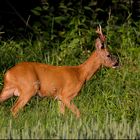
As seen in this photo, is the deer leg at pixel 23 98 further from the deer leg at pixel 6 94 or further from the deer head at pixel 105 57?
the deer head at pixel 105 57

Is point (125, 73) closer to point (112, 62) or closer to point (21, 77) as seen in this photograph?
point (112, 62)

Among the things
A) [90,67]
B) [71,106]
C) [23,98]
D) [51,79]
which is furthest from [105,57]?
[23,98]

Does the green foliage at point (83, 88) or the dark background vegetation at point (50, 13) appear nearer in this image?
the green foliage at point (83, 88)

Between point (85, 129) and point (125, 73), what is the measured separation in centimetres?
403

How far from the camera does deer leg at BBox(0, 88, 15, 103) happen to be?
11.0m

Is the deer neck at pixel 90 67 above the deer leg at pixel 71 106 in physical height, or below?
above

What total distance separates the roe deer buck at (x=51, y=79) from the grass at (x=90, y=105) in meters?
0.14

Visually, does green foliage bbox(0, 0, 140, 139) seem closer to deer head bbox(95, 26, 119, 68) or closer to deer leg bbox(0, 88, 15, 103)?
deer leg bbox(0, 88, 15, 103)

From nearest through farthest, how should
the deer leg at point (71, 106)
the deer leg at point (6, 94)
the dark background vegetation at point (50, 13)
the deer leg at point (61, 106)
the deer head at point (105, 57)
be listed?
the deer leg at point (71, 106)
the deer leg at point (61, 106)
the deer leg at point (6, 94)
the deer head at point (105, 57)
the dark background vegetation at point (50, 13)

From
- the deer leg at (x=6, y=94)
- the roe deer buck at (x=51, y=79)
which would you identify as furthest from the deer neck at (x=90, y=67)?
the deer leg at (x=6, y=94)

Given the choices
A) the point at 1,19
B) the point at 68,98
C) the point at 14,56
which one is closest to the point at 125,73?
the point at 68,98

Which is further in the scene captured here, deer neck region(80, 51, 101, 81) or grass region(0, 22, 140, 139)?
deer neck region(80, 51, 101, 81)

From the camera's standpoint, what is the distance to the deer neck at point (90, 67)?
37.6 ft

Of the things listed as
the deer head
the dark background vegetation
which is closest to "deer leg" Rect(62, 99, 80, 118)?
the deer head
